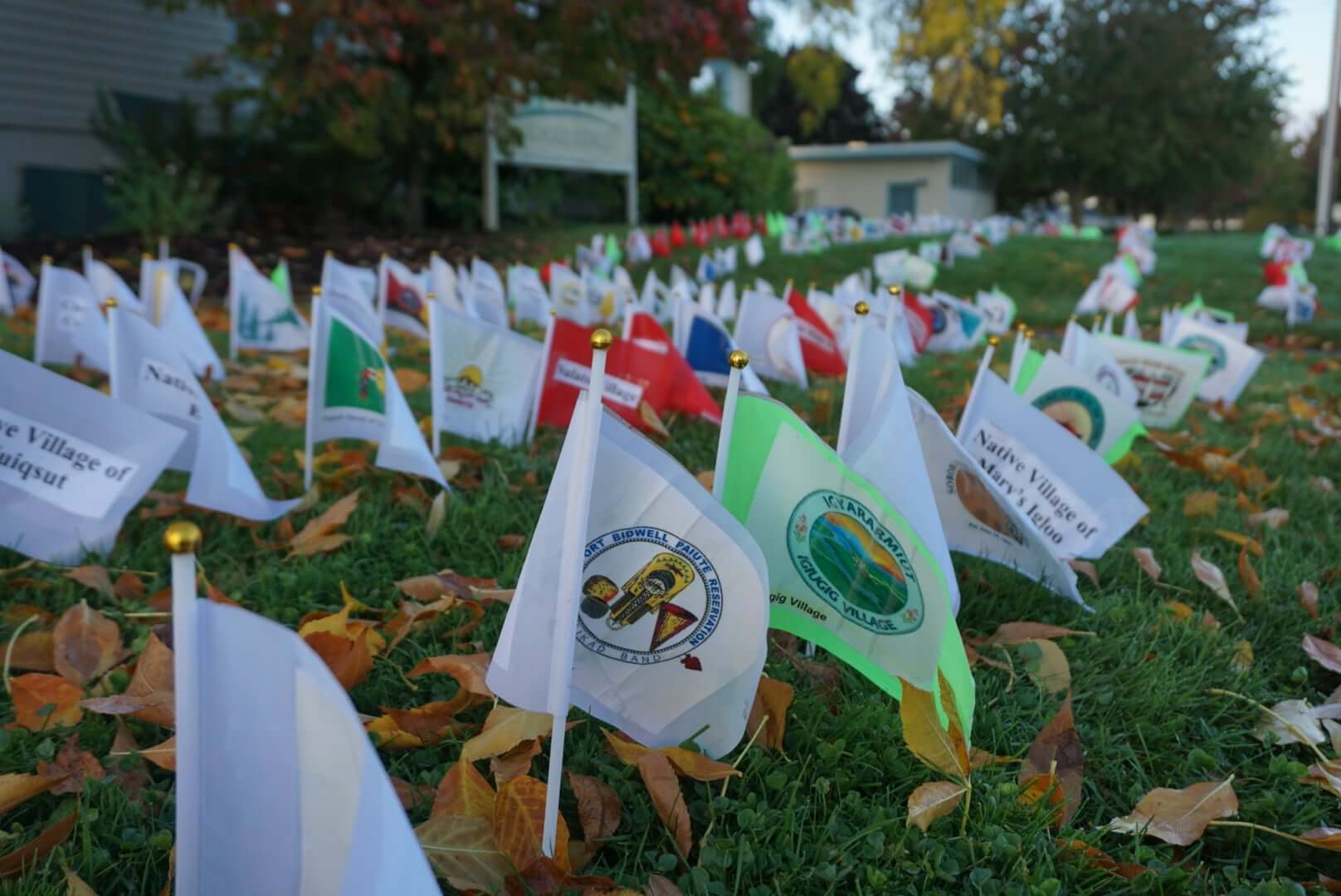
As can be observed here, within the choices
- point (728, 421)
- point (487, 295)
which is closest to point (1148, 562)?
A: point (728, 421)

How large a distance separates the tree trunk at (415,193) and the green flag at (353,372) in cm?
1194

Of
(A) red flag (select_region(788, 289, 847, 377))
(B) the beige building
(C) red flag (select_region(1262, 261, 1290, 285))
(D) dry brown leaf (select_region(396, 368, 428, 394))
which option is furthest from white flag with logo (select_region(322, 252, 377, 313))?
(B) the beige building

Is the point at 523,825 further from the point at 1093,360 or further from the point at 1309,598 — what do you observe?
the point at 1093,360

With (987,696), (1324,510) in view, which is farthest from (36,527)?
(1324,510)

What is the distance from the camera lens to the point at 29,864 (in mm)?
1568

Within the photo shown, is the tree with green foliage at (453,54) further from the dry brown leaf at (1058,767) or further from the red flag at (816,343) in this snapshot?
the dry brown leaf at (1058,767)

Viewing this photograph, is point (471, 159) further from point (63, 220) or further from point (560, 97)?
point (63, 220)

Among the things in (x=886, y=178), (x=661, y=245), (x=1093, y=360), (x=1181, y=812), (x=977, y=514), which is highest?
(x=886, y=178)

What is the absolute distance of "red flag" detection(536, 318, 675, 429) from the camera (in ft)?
12.6

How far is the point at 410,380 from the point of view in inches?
207

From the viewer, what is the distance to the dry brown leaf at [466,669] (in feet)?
6.54

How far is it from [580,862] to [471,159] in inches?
608

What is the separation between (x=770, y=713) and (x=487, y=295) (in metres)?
4.80

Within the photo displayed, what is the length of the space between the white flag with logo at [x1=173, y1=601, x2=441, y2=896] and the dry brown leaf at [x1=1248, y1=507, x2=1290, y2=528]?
3.11 meters
